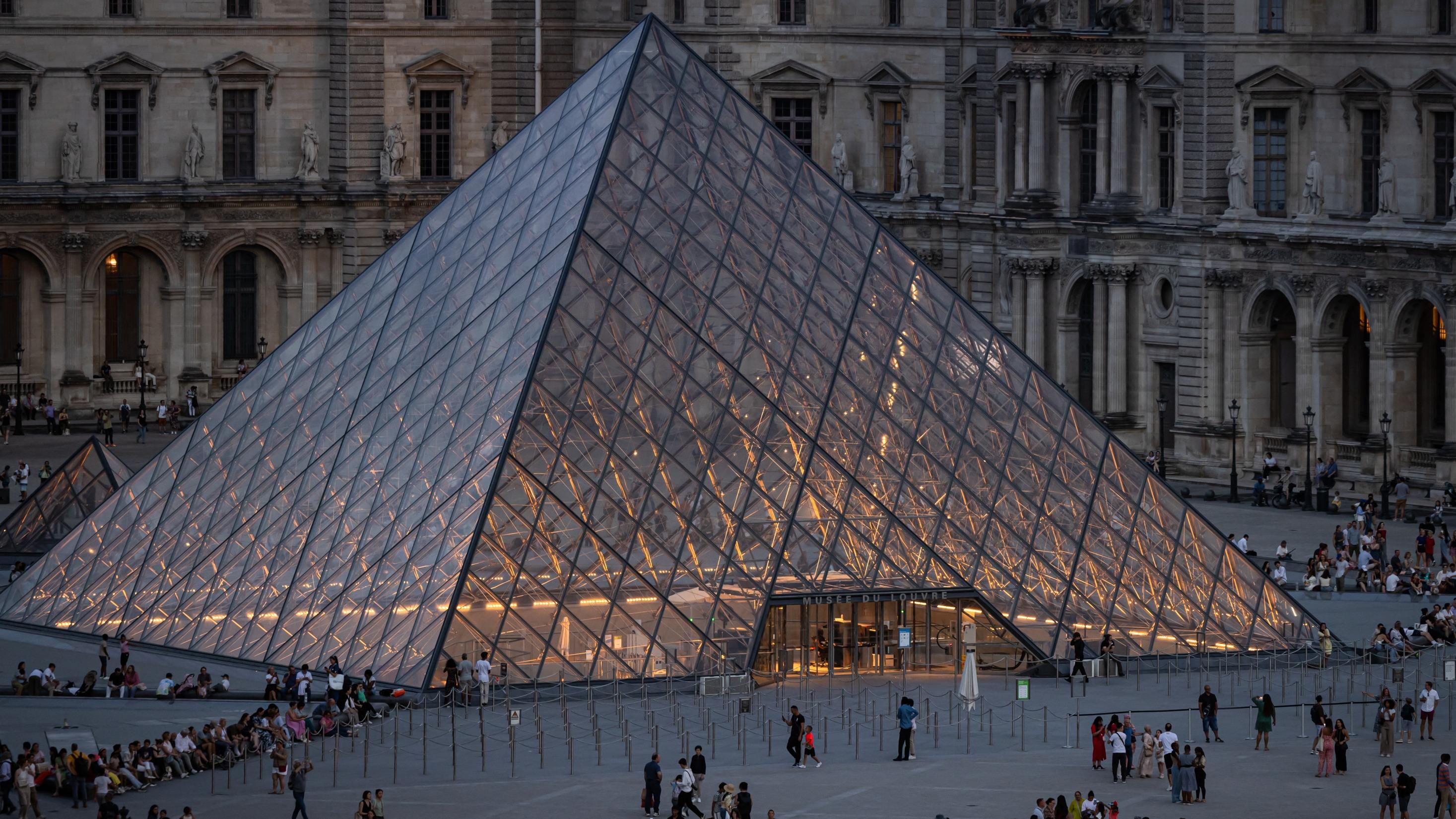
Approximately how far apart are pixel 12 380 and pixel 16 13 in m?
8.62

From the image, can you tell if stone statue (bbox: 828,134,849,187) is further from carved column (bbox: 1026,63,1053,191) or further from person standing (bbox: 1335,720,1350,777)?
person standing (bbox: 1335,720,1350,777)

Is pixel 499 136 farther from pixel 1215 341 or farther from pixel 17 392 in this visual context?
pixel 1215 341

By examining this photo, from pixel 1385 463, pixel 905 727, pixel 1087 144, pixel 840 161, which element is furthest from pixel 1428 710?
pixel 840 161

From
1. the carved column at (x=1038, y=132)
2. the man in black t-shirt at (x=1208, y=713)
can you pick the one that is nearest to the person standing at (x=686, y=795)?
the man in black t-shirt at (x=1208, y=713)

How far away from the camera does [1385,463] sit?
205ft

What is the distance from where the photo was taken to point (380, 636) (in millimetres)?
44531

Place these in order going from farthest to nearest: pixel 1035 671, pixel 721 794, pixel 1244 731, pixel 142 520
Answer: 1. pixel 142 520
2. pixel 1035 671
3. pixel 1244 731
4. pixel 721 794

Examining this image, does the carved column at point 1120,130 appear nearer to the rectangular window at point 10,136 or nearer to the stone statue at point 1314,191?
the stone statue at point 1314,191

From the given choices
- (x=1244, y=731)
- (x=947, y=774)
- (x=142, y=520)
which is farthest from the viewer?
(x=142, y=520)

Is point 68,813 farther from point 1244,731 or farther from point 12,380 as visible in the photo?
point 12,380

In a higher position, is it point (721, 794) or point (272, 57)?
point (272, 57)

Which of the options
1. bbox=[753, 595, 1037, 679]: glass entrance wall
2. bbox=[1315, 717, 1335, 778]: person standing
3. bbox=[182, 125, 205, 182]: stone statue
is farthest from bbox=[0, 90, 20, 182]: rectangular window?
bbox=[1315, 717, 1335, 778]: person standing

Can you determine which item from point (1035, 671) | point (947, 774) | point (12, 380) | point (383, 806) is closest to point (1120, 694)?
point (1035, 671)

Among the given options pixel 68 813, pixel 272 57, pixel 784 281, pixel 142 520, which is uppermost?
pixel 272 57
